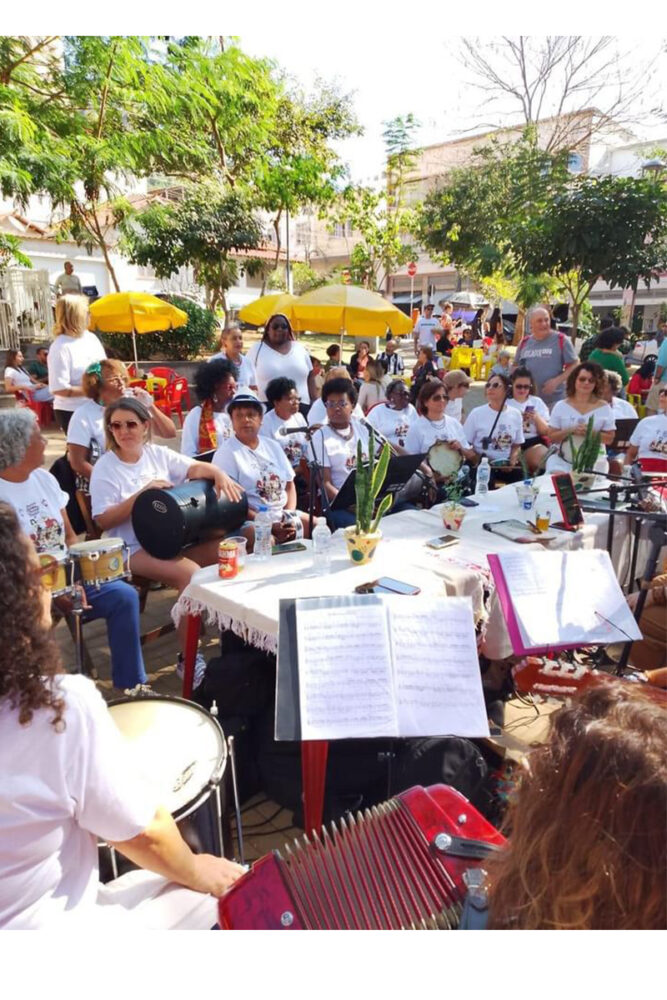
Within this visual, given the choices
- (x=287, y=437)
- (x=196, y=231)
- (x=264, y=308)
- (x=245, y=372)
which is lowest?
(x=287, y=437)

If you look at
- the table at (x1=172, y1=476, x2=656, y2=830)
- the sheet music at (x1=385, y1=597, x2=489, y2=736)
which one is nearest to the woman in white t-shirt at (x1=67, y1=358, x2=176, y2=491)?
the table at (x1=172, y1=476, x2=656, y2=830)

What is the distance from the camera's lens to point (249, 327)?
25.8 meters

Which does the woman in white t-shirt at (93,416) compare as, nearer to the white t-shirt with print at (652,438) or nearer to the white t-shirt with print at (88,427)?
the white t-shirt with print at (88,427)

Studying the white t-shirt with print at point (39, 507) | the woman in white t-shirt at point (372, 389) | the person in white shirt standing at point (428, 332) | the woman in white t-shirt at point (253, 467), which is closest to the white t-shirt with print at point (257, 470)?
the woman in white t-shirt at point (253, 467)

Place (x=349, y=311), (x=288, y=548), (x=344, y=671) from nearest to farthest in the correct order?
1. (x=344, y=671)
2. (x=288, y=548)
3. (x=349, y=311)

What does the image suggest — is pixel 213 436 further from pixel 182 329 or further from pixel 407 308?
pixel 407 308

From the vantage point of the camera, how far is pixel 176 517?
3338 millimetres

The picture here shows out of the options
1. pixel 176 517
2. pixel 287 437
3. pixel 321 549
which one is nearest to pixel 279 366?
pixel 287 437

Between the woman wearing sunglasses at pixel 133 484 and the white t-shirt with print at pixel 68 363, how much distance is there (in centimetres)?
172

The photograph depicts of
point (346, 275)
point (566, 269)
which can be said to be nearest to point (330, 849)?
point (566, 269)

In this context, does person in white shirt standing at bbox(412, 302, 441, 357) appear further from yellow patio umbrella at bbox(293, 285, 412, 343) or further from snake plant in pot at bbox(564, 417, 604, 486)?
snake plant in pot at bbox(564, 417, 604, 486)

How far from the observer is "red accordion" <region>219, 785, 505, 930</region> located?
4.01 ft

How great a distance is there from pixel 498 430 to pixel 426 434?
76 cm

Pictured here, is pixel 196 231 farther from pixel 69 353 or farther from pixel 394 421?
pixel 394 421
